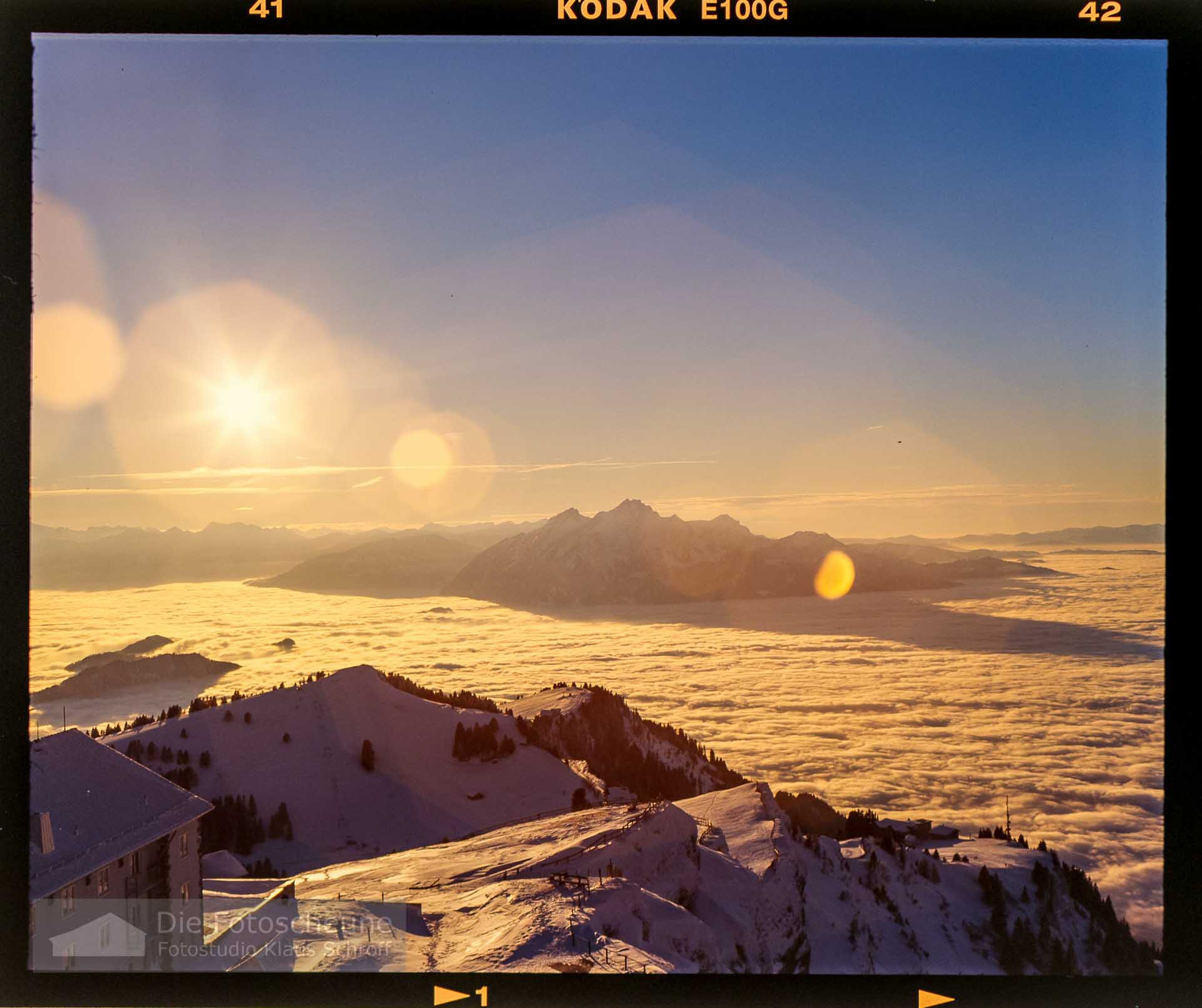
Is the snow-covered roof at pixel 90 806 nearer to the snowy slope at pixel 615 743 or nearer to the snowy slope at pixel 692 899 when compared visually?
the snowy slope at pixel 692 899

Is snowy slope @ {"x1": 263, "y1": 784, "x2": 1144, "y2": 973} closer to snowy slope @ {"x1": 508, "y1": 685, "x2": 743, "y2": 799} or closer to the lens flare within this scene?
the lens flare

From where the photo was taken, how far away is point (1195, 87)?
668cm

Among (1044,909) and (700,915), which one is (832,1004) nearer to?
(700,915)

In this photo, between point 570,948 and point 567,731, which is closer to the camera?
point 570,948

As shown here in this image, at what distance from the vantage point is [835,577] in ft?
41.7

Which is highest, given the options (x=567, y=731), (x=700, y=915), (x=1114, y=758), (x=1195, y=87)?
(x=1195, y=87)

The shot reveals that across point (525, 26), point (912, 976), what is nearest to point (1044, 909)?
point (912, 976)

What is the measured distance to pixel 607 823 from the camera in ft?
35.7

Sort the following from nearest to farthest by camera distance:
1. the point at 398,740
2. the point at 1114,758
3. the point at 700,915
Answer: the point at 1114,758, the point at 700,915, the point at 398,740

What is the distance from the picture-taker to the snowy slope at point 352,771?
757 inches

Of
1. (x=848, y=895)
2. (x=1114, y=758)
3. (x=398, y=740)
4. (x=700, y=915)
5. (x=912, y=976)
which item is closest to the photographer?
(x=912, y=976)

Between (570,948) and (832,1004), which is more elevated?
(570,948)

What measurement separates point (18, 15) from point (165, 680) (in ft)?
31.0

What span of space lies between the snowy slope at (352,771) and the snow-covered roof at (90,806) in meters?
9.74
